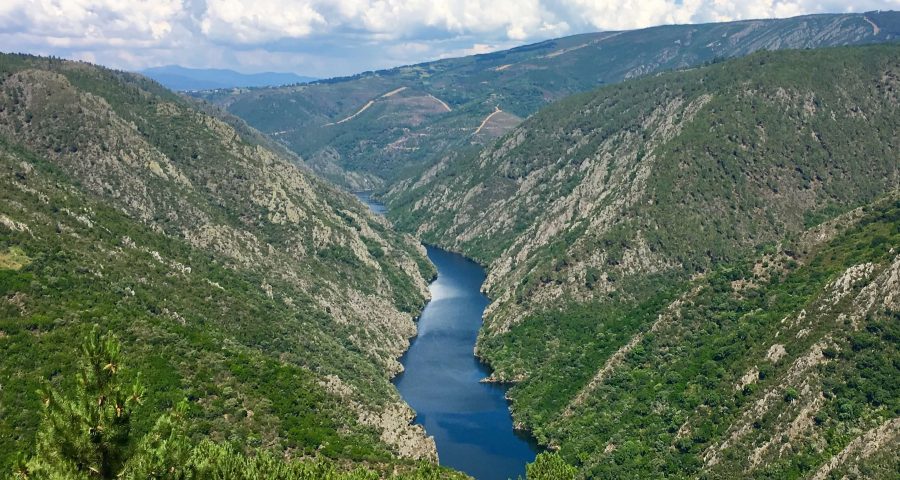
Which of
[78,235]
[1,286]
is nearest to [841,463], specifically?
[1,286]

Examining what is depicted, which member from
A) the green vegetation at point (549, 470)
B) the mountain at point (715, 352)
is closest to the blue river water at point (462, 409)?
the mountain at point (715, 352)

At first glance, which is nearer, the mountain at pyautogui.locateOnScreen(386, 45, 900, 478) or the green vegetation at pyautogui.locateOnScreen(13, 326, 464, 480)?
the green vegetation at pyautogui.locateOnScreen(13, 326, 464, 480)

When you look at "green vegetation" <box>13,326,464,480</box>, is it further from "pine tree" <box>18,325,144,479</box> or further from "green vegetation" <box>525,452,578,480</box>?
"green vegetation" <box>525,452,578,480</box>

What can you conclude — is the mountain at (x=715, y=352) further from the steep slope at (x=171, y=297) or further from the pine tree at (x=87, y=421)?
the pine tree at (x=87, y=421)

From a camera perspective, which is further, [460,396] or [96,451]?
[460,396]

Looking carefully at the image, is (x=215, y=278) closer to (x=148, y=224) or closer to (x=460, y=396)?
(x=148, y=224)

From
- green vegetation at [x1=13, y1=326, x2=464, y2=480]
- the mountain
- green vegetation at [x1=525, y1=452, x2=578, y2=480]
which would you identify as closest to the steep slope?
green vegetation at [x1=525, y1=452, x2=578, y2=480]
